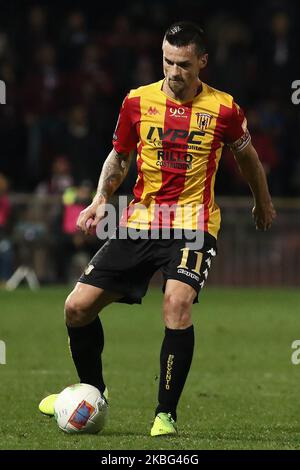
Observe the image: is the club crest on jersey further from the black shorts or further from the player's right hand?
the player's right hand

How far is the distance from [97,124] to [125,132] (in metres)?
11.8

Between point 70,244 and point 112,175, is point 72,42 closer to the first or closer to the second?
point 70,244

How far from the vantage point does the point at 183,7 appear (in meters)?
20.1

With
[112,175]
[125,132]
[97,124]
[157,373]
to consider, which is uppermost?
[125,132]

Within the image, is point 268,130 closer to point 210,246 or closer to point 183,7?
point 183,7

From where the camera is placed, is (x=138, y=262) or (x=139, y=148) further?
(x=139, y=148)

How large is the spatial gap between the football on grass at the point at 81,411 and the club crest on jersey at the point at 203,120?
166 cm

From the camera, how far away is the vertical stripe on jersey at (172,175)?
7.03 m

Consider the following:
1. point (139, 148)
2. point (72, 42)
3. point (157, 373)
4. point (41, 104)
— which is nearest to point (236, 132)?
point (139, 148)

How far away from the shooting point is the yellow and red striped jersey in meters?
7.03

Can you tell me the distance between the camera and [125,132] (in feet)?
23.7

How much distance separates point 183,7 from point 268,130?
8.43 ft
